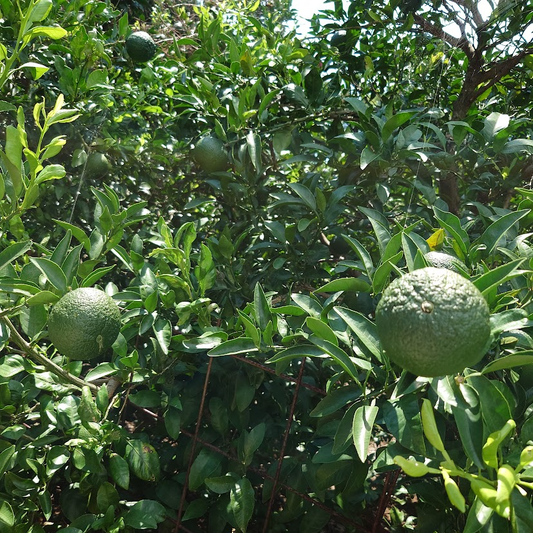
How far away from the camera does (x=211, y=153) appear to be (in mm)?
1835

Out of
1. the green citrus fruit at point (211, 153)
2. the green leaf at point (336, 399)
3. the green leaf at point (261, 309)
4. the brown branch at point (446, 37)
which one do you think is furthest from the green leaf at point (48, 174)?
the brown branch at point (446, 37)

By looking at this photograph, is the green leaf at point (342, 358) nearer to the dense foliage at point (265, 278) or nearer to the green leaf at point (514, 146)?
the dense foliage at point (265, 278)

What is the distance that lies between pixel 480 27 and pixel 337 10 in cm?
60

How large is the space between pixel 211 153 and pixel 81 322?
2.75ft

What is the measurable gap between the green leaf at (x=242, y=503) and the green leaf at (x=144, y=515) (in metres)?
0.18

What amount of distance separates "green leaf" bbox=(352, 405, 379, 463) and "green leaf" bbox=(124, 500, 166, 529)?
2.11 feet

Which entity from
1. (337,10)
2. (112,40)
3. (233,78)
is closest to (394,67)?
(337,10)

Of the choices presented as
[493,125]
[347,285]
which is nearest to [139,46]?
[493,125]

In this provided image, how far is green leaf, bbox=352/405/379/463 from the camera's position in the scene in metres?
0.89

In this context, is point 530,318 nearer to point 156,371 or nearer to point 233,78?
point 156,371

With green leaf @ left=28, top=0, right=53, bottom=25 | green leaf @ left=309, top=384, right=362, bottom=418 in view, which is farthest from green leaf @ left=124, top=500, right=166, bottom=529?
green leaf @ left=28, top=0, right=53, bottom=25

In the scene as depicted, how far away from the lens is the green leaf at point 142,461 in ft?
4.32

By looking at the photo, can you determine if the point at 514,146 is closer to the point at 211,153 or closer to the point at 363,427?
the point at 211,153

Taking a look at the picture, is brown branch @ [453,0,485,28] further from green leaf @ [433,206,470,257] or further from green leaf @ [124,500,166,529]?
green leaf @ [124,500,166,529]
